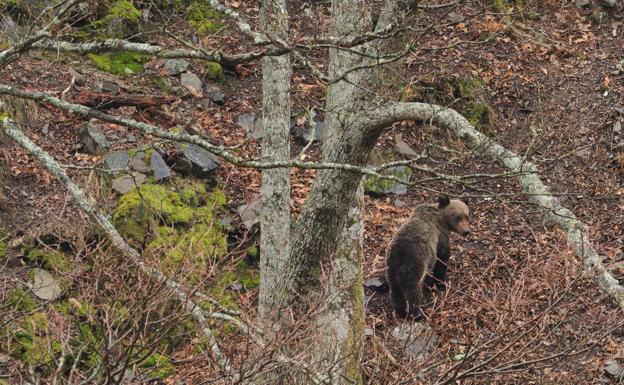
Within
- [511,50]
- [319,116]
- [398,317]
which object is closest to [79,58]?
[319,116]

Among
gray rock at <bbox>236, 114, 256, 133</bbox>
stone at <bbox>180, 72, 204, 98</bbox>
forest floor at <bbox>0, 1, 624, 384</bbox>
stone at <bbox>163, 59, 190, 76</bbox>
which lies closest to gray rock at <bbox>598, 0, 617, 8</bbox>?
forest floor at <bbox>0, 1, 624, 384</bbox>

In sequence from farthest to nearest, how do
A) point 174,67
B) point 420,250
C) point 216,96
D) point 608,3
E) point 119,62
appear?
1. point 608,3
2. point 174,67
3. point 119,62
4. point 216,96
5. point 420,250

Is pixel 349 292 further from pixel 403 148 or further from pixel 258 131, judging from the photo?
pixel 403 148

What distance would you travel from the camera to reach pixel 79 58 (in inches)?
579

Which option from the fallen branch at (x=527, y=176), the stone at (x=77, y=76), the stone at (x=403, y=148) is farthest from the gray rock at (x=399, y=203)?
the fallen branch at (x=527, y=176)

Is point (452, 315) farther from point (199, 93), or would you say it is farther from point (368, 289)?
point (199, 93)

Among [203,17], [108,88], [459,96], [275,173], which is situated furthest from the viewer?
[203,17]

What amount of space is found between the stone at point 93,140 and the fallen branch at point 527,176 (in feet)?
20.3

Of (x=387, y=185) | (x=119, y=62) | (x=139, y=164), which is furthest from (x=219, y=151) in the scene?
(x=119, y=62)

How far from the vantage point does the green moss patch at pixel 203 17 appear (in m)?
15.9

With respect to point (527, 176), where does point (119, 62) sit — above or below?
below

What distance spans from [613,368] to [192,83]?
26.6ft

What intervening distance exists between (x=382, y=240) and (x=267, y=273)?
357cm

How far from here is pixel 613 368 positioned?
1067cm
